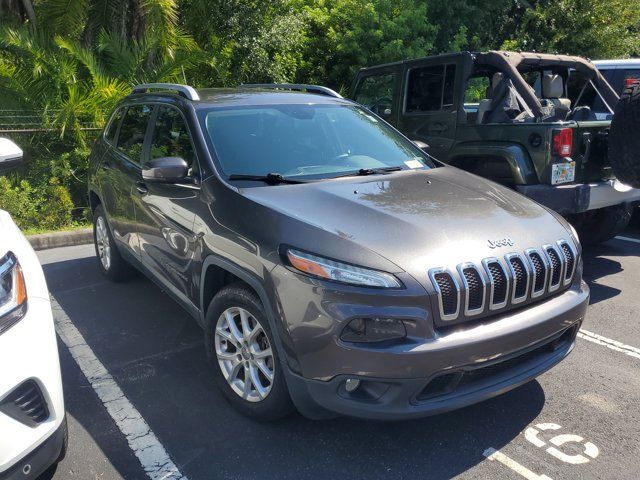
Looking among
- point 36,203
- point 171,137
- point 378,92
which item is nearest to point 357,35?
point 378,92

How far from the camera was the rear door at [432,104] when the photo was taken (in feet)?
18.4

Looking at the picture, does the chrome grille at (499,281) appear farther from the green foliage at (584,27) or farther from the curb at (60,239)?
the green foliage at (584,27)

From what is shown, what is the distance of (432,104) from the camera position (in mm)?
5914

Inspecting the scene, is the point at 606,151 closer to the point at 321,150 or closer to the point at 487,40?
the point at 321,150

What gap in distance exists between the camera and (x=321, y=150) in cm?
378

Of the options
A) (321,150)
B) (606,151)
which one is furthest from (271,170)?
(606,151)

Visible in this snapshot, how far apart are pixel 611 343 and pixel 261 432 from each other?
2.60 metres

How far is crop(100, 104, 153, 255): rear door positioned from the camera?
4379 millimetres

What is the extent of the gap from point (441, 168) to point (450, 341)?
72.2 inches

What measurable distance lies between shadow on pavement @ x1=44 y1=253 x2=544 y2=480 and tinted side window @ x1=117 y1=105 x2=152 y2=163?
1.57 m

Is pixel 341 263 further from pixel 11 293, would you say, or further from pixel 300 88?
pixel 300 88

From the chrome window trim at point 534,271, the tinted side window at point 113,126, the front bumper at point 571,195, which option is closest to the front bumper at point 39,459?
the chrome window trim at point 534,271

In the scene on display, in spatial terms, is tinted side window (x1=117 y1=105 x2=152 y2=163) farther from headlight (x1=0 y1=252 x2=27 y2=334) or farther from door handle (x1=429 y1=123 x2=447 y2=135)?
door handle (x1=429 y1=123 x2=447 y2=135)

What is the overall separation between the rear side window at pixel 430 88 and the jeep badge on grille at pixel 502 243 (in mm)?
3156
